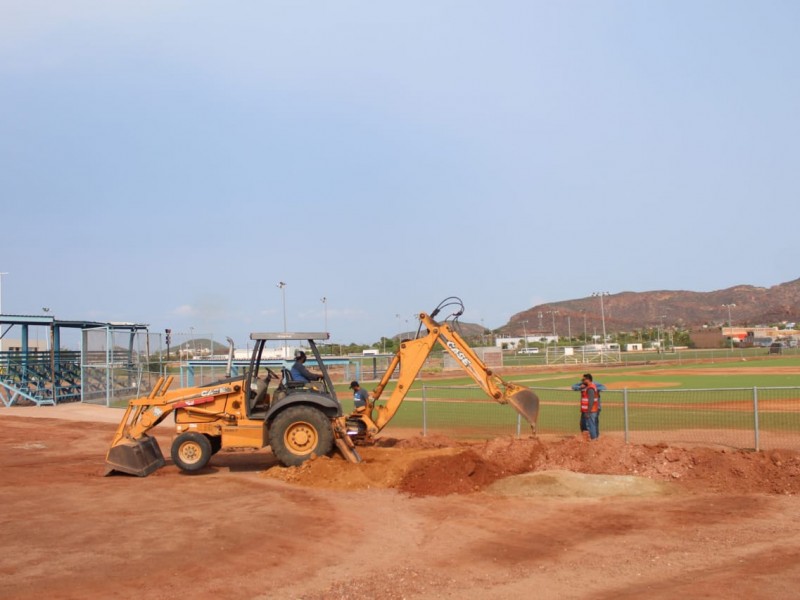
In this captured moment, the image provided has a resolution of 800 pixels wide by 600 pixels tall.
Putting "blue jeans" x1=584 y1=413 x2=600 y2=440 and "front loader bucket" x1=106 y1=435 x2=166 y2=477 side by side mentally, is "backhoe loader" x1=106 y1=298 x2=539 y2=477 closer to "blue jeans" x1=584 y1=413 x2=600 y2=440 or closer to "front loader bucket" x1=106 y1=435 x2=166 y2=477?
"front loader bucket" x1=106 y1=435 x2=166 y2=477

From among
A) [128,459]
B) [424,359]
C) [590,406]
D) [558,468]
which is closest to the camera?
[558,468]

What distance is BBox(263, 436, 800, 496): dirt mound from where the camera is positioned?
12.2 meters

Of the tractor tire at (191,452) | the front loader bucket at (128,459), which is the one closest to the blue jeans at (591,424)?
the tractor tire at (191,452)

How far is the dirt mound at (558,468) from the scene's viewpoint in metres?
12.2

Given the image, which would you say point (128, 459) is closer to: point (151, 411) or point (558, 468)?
point (151, 411)

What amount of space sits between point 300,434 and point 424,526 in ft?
14.2

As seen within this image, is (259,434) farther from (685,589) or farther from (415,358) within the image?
(685,589)

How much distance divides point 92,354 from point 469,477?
26.0 metres

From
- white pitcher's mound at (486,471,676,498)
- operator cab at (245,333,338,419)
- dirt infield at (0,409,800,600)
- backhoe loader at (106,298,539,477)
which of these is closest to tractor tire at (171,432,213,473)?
backhoe loader at (106,298,539,477)

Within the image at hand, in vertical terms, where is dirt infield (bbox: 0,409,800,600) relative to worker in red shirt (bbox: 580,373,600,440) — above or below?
below

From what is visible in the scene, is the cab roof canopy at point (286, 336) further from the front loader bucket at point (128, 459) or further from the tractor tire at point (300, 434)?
the front loader bucket at point (128, 459)

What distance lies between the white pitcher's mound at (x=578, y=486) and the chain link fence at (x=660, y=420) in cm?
419

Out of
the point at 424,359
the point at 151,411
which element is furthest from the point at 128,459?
the point at 424,359

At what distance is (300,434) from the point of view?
13.8m
